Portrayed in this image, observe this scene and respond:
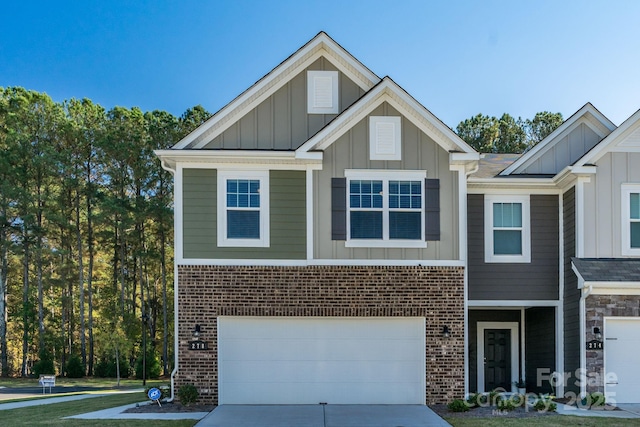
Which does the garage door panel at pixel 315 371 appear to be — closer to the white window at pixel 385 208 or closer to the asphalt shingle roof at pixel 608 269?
→ the white window at pixel 385 208

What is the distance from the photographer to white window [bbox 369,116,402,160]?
509 inches

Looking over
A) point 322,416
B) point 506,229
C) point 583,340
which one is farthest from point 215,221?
point 583,340

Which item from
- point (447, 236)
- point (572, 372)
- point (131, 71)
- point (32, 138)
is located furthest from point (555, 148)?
point (32, 138)

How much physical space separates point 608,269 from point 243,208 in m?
7.68

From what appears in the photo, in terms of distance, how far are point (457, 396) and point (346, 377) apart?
2287 millimetres

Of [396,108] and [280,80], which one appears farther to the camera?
[280,80]

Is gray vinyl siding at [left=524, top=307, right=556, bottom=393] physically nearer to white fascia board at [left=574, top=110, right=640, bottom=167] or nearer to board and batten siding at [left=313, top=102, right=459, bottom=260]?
board and batten siding at [left=313, top=102, right=459, bottom=260]

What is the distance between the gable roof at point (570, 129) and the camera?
14867 mm

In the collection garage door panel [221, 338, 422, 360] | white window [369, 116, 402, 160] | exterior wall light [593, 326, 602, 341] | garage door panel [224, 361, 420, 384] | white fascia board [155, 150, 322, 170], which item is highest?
white window [369, 116, 402, 160]

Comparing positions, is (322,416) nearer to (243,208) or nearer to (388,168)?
(243,208)

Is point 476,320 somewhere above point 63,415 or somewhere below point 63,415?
above

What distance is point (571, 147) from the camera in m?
15.1

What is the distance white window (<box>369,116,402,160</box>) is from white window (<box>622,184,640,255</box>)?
16.4 feet

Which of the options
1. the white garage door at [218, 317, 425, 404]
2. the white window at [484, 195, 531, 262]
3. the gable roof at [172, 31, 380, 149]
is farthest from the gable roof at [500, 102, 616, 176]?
the white garage door at [218, 317, 425, 404]
